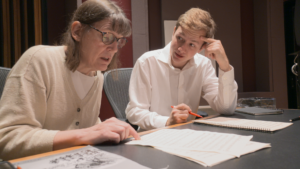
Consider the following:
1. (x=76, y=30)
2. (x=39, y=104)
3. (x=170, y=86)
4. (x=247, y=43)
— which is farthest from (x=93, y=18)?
(x=247, y=43)

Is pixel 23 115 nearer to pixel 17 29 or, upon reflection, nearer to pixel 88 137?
pixel 88 137

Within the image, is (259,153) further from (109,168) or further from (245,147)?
(109,168)

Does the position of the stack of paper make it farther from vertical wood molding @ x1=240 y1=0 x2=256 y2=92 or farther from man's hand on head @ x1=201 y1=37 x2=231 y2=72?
vertical wood molding @ x1=240 y1=0 x2=256 y2=92

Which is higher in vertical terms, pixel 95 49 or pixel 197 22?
pixel 197 22

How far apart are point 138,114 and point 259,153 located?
A: 97 centimetres

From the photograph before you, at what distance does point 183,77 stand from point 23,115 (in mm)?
1219

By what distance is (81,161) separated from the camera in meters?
0.59

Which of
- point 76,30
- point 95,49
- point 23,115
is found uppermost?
point 76,30

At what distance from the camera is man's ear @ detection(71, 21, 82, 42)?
46.4 inches

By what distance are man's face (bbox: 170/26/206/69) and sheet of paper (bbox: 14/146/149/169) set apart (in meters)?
1.16

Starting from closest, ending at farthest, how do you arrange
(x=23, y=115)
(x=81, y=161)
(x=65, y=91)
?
(x=81, y=161) < (x=23, y=115) < (x=65, y=91)

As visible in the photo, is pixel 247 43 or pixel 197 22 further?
pixel 247 43

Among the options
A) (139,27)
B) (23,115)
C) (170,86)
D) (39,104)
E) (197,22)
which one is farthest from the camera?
(139,27)

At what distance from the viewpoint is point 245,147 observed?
0.70m
